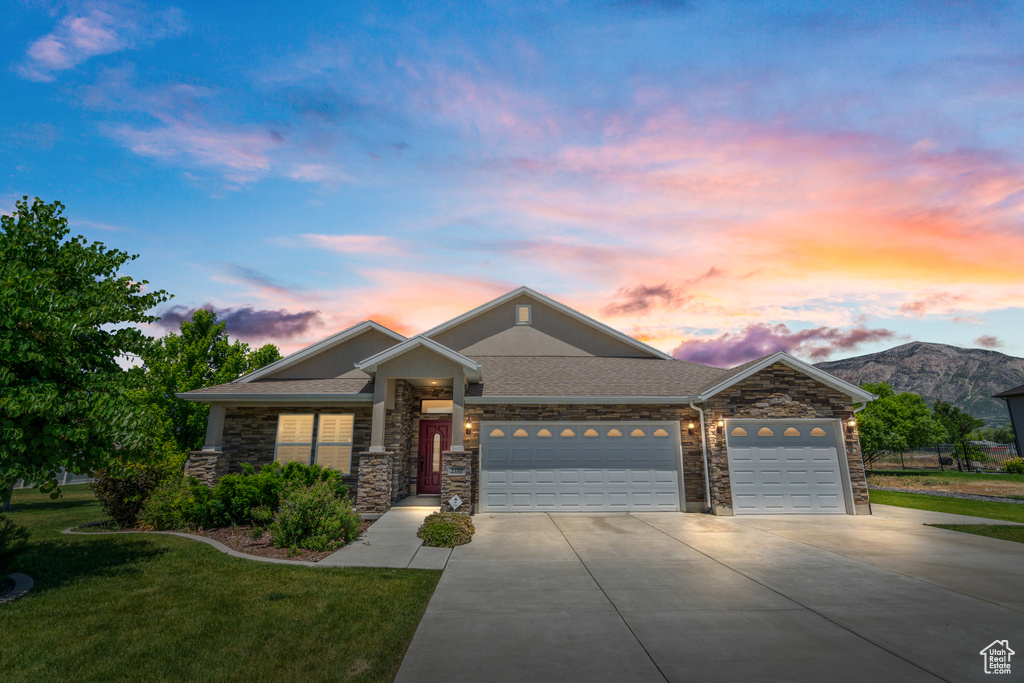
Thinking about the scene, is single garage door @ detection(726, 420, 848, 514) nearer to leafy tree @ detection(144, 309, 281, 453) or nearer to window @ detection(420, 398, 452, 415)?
window @ detection(420, 398, 452, 415)

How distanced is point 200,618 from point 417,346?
934cm

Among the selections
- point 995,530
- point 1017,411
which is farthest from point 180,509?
point 1017,411

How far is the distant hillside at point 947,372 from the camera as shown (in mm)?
161375

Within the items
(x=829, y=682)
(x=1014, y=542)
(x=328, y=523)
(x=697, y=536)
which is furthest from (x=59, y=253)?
(x=1014, y=542)

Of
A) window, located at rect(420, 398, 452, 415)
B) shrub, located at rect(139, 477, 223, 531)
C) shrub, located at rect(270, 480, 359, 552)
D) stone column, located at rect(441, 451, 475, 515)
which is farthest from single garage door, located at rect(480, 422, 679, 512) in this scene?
shrub, located at rect(139, 477, 223, 531)

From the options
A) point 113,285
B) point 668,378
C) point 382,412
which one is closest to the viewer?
point 113,285

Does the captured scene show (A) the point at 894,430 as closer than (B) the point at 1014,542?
No

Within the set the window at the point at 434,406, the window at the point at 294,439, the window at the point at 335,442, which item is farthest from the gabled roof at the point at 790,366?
the window at the point at 294,439

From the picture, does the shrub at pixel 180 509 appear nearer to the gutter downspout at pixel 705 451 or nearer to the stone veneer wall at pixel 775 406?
the gutter downspout at pixel 705 451

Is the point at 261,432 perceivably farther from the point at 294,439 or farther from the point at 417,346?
the point at 417,346

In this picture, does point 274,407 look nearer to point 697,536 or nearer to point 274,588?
point 274,588

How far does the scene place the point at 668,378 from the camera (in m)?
17.0

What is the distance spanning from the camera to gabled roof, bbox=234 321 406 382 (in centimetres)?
1695

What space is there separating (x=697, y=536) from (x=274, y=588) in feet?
28.6
